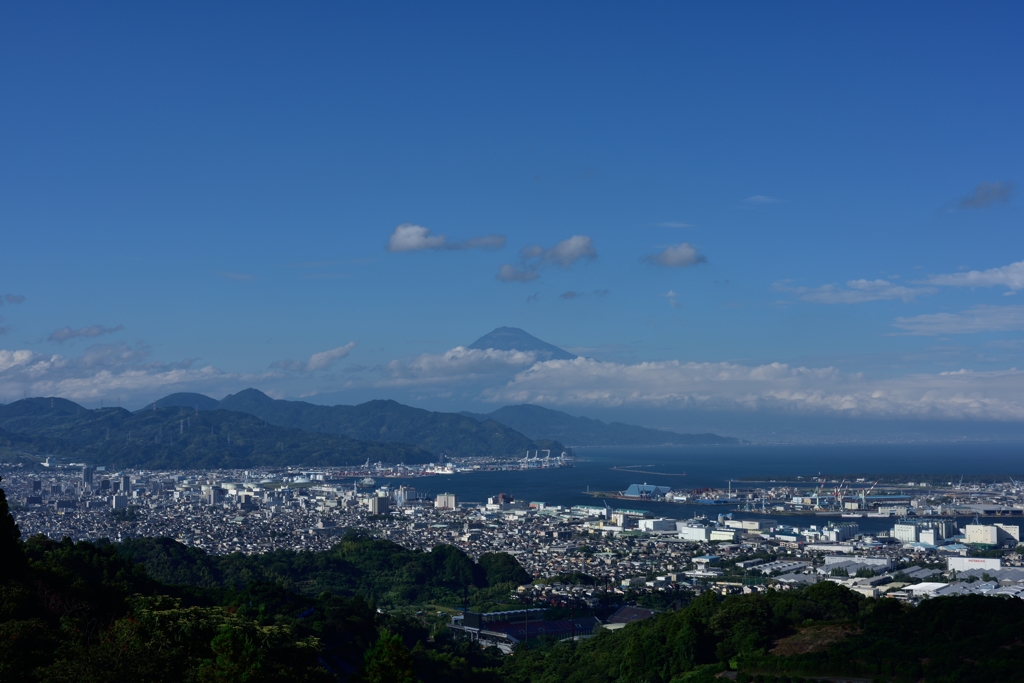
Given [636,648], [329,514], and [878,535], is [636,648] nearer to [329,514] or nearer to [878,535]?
[878,535]

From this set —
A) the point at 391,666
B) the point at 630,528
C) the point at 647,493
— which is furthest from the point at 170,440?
the point at 391,666

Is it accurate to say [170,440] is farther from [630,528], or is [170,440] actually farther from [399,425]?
[630,528]

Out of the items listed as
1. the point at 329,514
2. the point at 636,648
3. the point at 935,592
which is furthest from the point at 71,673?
the point at 329,514

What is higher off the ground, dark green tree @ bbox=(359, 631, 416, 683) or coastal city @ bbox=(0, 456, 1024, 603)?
dark green tree @ bbox=(359, 631, 416, 683)

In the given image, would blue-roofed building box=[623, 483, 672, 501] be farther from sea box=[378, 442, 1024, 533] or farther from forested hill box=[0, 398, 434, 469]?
forested hill box=[0, 398, 434, 469]

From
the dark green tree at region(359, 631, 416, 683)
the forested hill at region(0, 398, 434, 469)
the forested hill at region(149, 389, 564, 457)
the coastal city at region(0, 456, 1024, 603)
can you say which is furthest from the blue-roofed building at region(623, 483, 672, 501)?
the forested hill at region(149, 389, 564, 457)
